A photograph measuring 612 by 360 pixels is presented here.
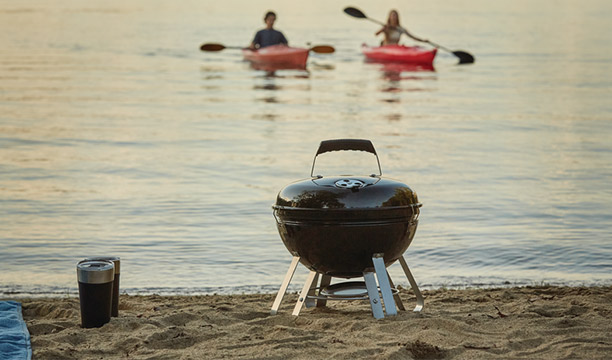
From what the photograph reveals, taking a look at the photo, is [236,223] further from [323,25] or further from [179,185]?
[323,25]

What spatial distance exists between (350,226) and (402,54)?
29021 mm

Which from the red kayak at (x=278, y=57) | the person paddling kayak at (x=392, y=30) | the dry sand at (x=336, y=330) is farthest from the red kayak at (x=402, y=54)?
the dry sand at (x=336, y=330)

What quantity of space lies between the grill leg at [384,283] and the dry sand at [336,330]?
0.42ft

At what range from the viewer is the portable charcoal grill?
5688 millimetres

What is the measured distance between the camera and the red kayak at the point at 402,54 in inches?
1299

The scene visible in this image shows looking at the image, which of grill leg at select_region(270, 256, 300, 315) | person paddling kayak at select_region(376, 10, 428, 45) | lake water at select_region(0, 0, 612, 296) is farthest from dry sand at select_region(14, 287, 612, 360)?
person paddling kayak at select_region(376, 10, 428, 45)

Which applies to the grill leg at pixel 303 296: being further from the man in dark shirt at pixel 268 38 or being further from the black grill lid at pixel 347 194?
the man in dark shirt at pixel 268 38

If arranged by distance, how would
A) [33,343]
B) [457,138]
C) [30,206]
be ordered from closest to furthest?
[33,343] → [30,206] → [457,138]

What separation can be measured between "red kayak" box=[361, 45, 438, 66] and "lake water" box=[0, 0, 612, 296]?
0.64 m

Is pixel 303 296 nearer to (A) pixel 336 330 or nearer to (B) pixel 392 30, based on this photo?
(A) pixel 336 330

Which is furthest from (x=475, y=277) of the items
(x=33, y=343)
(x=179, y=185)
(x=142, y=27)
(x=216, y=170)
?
(x=142, y=27)

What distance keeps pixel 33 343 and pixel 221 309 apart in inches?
54.4

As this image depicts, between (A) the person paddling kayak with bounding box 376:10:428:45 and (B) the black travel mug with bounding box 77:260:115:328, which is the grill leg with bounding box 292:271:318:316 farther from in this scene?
(A) the person paddling kayak with bounding box 376:10:428:45

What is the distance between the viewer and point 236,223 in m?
10.1
